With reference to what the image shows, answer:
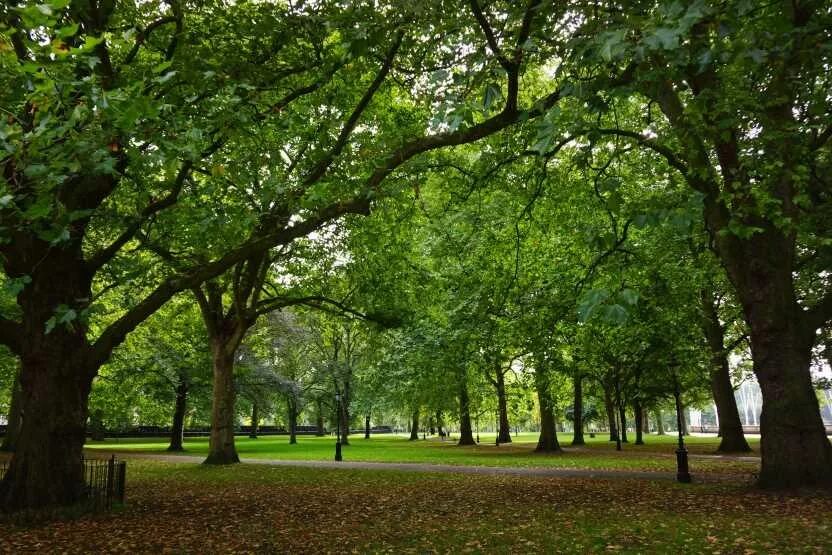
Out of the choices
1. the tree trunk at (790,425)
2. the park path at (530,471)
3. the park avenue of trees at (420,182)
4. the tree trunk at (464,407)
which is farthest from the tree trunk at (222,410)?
the tree trunk at (790,425)

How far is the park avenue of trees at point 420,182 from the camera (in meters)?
4.97

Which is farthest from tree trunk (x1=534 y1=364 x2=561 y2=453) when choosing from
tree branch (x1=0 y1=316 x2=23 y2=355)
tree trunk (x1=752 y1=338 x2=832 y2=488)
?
tree branch (x1=0 y1=316 x2=23 y2=355)

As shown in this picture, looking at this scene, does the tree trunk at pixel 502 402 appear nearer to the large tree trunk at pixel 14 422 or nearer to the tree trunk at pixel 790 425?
the tree trunk at pixel 790 425

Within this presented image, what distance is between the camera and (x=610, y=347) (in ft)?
86.0

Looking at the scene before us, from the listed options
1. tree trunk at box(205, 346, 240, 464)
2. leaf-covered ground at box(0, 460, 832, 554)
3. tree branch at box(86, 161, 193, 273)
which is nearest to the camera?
leaf-covered ground at box(0, 460, 832, 554)

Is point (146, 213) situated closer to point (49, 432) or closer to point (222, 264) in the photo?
point (222, 264)

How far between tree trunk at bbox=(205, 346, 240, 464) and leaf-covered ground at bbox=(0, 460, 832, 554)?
6.77 m

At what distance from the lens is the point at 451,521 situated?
33.0ft

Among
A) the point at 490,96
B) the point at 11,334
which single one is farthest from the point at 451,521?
the point at 11,334

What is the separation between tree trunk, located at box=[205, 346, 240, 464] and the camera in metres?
22.2

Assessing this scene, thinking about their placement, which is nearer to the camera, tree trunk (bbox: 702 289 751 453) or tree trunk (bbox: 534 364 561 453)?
tree trunk (bbox: 702 289 751 453)

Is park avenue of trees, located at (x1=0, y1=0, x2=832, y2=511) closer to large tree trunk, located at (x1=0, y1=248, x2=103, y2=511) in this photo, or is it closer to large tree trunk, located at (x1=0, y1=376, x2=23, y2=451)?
large tree trunk, located at (x1=0, y1=248, x2=103, y2=511)

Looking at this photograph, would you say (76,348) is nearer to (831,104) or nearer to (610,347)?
(831,104)

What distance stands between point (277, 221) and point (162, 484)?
413 inches
